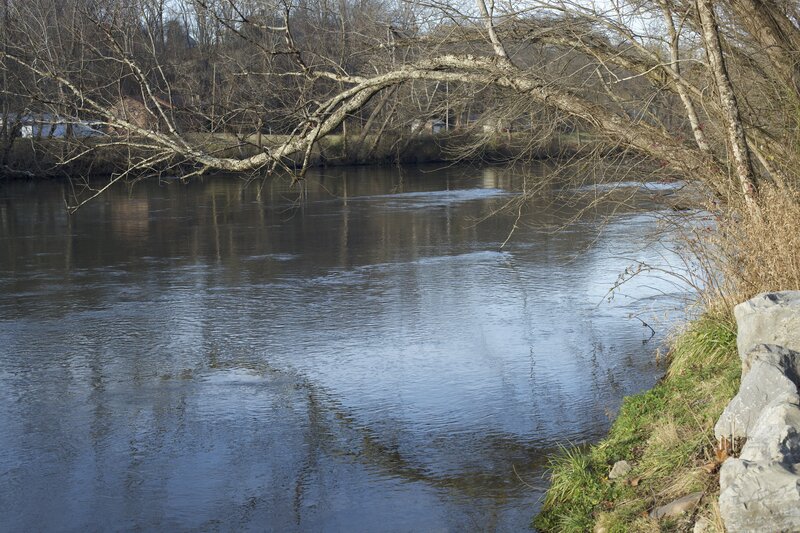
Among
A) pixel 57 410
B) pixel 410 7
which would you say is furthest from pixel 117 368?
pixel 410 7

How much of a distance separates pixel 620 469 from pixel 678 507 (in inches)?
44.9

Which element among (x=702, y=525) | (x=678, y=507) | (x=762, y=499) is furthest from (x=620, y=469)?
(x=762, y=499)

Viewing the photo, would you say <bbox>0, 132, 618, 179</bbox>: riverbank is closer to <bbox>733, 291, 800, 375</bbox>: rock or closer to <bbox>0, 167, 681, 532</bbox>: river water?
<bbox>0, 167, 681, 532</bbox>: river water

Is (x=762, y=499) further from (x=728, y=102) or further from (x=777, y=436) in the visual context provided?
(x=728, y=102)

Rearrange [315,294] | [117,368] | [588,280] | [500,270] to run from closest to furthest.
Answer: [117,368] → [315,294] → [588,280] → [500,270]

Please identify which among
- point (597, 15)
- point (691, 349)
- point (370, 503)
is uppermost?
point (597, 15)

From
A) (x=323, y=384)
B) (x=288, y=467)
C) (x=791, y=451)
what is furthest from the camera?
(x=323, y=384)

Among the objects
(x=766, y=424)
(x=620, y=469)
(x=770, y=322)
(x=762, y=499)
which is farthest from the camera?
(x=620, y=469)

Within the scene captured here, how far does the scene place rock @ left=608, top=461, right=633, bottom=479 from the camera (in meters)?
6.84

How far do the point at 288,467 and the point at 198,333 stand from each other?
485 centimetres

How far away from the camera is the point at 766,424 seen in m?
5.07

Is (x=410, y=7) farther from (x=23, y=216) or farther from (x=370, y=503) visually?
(x=23, y=216)

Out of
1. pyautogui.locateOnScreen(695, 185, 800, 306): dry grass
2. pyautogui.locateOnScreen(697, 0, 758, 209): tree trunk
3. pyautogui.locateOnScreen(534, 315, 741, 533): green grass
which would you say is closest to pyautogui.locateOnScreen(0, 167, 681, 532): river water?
pyautogui.locateOnScreen(534, 315, 741, 533): green grass

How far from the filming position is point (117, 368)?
36.2 ft
